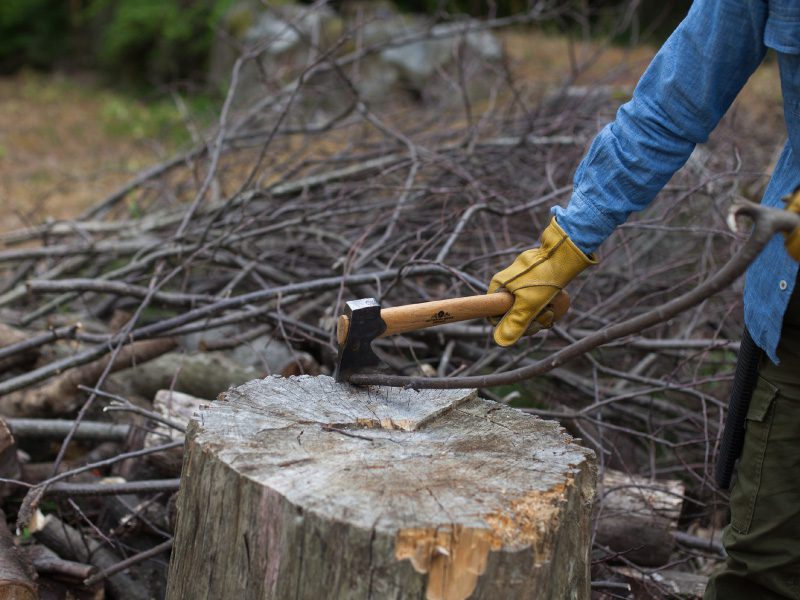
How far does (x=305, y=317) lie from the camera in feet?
12.5

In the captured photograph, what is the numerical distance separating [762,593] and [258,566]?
123cm

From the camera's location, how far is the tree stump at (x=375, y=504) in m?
1.59

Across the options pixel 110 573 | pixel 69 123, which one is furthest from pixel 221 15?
pixel 110 573

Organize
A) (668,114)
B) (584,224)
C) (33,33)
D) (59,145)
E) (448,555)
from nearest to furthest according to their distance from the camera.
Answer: (448,555)
(668,114)
(584,224)
(59,145)
(33,33)

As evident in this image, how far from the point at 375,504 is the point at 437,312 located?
0.66m

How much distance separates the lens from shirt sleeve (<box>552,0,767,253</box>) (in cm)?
190

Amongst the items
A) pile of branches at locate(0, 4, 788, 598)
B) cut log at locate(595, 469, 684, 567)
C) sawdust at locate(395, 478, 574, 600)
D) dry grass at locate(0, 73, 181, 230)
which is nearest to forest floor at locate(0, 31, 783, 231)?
dry grass at locate(0, 73, 181, 230)

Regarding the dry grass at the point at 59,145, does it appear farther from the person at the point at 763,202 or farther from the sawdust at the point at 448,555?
the sawdust at the point at 448,555

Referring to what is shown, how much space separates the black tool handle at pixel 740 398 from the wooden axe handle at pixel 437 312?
0.57 metres

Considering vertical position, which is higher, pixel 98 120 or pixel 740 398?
pixel 740 398

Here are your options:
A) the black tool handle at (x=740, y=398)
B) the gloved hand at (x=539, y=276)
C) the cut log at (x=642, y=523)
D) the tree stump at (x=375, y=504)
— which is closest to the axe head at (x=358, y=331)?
the tree stump at (x=375, y=504)

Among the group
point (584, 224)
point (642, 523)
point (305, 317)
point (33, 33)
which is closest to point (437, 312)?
point (584, 224)

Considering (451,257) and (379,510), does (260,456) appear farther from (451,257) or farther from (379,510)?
(451,257)

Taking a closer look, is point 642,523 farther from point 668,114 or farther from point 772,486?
point 668,114
